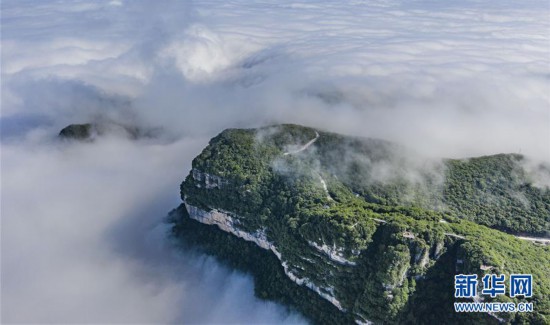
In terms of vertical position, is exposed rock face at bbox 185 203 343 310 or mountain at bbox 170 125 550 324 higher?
mountain at bbox 170 125 550 324

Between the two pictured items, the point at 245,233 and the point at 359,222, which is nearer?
the point at 359,222

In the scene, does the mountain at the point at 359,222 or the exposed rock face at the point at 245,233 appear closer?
the mountain at the point at 359,222

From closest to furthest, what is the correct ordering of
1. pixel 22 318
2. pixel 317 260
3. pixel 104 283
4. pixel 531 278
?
pixel 531 278
pixel 317 260
pixel 22 318
pixel 104 283

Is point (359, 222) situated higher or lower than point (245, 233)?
higher

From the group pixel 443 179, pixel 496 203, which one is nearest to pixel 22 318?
pixel 443 179

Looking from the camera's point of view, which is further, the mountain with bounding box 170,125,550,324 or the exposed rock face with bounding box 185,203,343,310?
the exposed rock face with bounding box 185,203,343,310

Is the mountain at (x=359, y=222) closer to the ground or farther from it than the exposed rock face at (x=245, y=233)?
farther from it

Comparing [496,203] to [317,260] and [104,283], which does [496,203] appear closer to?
[317,260]

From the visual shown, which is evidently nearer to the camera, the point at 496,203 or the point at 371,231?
the point at 371,231
